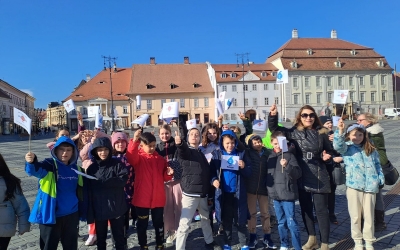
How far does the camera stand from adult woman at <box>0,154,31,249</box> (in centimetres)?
303

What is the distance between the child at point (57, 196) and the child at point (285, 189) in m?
2.25

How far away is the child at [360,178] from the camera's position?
3760 millimetres

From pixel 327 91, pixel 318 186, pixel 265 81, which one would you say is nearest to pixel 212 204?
pixel 318 186

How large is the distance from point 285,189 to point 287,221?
384mm

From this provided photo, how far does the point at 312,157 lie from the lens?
3.82 metres

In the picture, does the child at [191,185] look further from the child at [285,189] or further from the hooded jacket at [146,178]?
the child at [285,189]

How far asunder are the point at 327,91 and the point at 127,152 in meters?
55.7

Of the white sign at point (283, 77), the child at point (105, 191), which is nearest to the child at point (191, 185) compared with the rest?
the child at point (105, 191)

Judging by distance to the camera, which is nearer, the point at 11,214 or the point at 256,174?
the point at 11,214

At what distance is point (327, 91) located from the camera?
54.5 m

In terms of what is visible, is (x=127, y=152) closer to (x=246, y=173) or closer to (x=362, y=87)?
(x=246, y=173)

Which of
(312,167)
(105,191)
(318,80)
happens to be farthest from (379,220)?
(318,80)

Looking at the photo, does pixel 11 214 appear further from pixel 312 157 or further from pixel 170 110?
pixel 170 110

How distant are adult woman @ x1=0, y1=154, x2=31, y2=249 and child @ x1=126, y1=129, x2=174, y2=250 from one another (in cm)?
124
